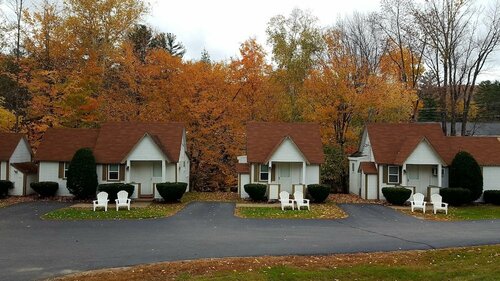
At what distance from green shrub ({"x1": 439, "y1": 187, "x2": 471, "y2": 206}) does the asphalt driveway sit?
6324mm

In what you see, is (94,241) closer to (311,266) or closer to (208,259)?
(208,259)

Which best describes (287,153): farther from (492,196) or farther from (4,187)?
(4,187)

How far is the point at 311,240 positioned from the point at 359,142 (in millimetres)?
22728

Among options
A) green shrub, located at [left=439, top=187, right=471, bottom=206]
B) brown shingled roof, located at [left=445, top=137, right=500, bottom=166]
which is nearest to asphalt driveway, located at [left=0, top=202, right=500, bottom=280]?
green shrub, located at [left=439, top=187, right=471, bottom=206]

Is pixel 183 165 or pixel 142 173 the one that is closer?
pixel 142 173

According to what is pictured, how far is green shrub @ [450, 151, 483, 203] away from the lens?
1175 inches

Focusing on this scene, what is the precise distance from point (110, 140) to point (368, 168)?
1891 cm

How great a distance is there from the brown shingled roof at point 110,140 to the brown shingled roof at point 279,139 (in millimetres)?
5324

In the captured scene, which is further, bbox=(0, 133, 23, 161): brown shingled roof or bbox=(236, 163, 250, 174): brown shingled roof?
bbox=(236, 163, 250, 174): brown shingled roof

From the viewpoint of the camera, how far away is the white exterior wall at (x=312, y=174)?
Answer: 32062mm

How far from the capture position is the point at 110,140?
3281cm

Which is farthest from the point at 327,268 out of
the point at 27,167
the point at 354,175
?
the point at 27,167

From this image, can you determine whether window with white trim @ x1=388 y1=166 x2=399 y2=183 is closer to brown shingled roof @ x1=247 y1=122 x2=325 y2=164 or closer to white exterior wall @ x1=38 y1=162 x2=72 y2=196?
brown shingled roof @ x1=247 y1=122 x2=325 y2=164

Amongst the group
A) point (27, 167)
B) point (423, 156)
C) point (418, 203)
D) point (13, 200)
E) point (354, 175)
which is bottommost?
point (13, 200)
